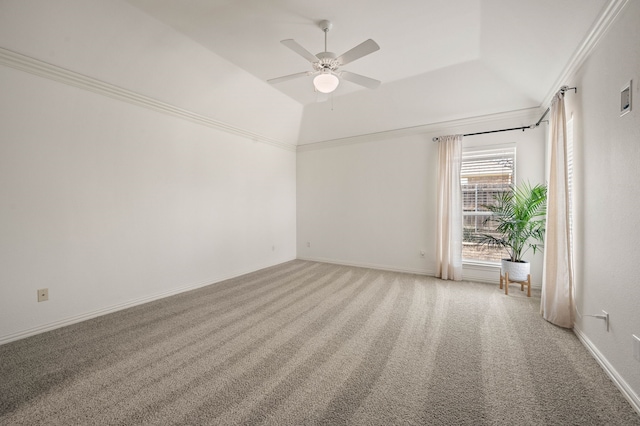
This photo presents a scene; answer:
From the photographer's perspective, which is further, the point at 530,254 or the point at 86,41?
the point at 530,254

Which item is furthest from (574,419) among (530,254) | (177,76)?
(177,76)

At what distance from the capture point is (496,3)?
2.36m

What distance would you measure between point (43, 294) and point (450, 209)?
5.23 m

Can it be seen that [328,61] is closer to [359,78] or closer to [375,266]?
[359,78]

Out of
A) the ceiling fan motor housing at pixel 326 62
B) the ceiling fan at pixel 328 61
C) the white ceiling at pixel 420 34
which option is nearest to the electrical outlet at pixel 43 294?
the white ceiling at pixel 420 34

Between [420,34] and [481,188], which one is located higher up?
[420,34]

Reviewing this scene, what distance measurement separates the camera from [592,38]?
2.17 metres

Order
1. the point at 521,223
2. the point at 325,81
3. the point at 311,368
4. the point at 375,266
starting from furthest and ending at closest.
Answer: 1. the point at 375,266
2. the point at 521,223
3. the point at 325,81
4. the point at 311,368

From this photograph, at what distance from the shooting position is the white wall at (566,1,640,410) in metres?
1.65

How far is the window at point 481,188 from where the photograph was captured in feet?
13.8

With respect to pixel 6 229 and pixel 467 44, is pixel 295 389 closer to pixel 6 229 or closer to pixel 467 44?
pixel 6 229

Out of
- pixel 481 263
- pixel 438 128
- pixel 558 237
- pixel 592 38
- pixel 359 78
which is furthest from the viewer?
pixel 438 128

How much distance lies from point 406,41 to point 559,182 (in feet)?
7.40

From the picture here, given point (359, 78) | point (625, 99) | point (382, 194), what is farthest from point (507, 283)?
point (359, 78)
